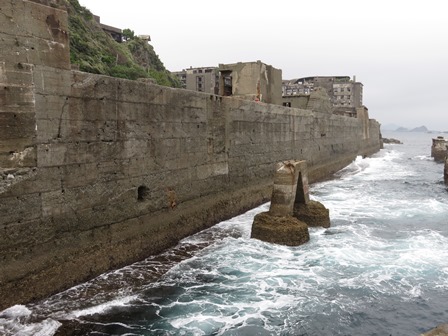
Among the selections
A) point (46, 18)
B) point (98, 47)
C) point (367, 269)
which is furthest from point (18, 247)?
point (98, 47)

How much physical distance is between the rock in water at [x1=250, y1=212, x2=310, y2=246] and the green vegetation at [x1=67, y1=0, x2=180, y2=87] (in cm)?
2278

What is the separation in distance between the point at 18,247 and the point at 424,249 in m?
9.71

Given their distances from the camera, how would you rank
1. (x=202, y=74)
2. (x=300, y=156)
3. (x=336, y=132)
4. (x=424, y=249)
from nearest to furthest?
(x=424, y=249)
(x=300, y=156)
(x=336, y=132)
(x=202, y=74)

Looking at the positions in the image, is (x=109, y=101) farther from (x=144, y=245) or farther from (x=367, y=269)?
(x=367, y=269)

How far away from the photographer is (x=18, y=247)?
6.79 metres

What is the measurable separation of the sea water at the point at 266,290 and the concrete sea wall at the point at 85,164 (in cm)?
55

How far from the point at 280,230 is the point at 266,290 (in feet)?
9.46

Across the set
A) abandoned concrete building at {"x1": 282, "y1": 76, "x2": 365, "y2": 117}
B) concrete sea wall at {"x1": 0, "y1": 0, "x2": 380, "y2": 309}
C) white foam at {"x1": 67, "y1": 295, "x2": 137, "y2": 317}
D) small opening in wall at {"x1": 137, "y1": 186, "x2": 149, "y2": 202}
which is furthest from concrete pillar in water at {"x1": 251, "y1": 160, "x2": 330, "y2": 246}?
abandoned concrete building at {"x1": 282, "y1": 76, "x2": 365, "y2": 117}

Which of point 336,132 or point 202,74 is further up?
point 202,74

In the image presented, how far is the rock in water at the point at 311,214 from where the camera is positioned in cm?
1225

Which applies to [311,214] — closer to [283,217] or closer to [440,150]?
[283,217]

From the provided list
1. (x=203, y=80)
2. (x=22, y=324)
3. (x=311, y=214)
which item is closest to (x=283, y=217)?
(x=311, y=214)

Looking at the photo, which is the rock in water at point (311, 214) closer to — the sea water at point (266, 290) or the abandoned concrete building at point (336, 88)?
the sea water at point (266, 290)

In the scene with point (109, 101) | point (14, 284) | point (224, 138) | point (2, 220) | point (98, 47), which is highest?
point (98, 47)
